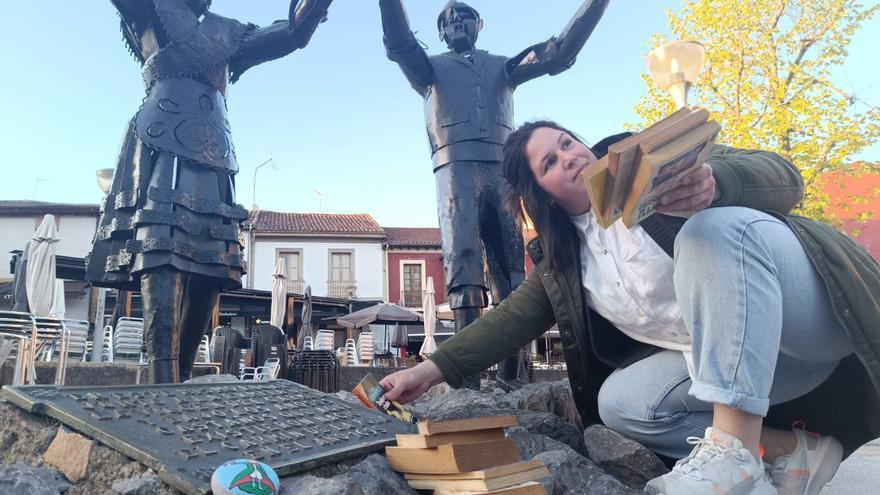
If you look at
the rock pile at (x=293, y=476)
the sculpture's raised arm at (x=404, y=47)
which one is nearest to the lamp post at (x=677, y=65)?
the sculpture's raised arm at (x=404, y=47)

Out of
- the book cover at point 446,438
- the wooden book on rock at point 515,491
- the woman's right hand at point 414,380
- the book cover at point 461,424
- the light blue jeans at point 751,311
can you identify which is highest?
the light blue jeans at point 751,311

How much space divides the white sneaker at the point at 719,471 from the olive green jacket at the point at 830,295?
14.3 inches

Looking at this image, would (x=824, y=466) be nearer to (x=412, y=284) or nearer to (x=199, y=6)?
(x=199, y=6)

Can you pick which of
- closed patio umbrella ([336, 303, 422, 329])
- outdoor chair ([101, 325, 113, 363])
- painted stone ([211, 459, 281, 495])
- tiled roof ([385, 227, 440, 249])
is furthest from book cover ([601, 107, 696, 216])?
tiled roof ([385, 227, 440, 249])

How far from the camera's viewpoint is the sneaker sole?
1.75m

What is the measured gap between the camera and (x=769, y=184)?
167cm

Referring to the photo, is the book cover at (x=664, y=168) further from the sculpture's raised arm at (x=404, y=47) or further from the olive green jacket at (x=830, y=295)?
the sculpture's raised arm at (x=404, y=47)

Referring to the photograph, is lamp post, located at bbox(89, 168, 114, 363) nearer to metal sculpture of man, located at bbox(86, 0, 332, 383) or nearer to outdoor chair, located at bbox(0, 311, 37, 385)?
outdoor chair, located at bbox(0, 311, 37, 385)

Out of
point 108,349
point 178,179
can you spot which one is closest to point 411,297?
point 108,349

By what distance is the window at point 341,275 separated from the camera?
26.5 metres

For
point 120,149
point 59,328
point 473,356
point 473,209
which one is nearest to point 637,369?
point 473,356

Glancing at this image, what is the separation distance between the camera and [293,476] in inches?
58.6

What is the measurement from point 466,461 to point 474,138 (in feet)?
8.58

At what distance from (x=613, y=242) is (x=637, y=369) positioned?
39cm
